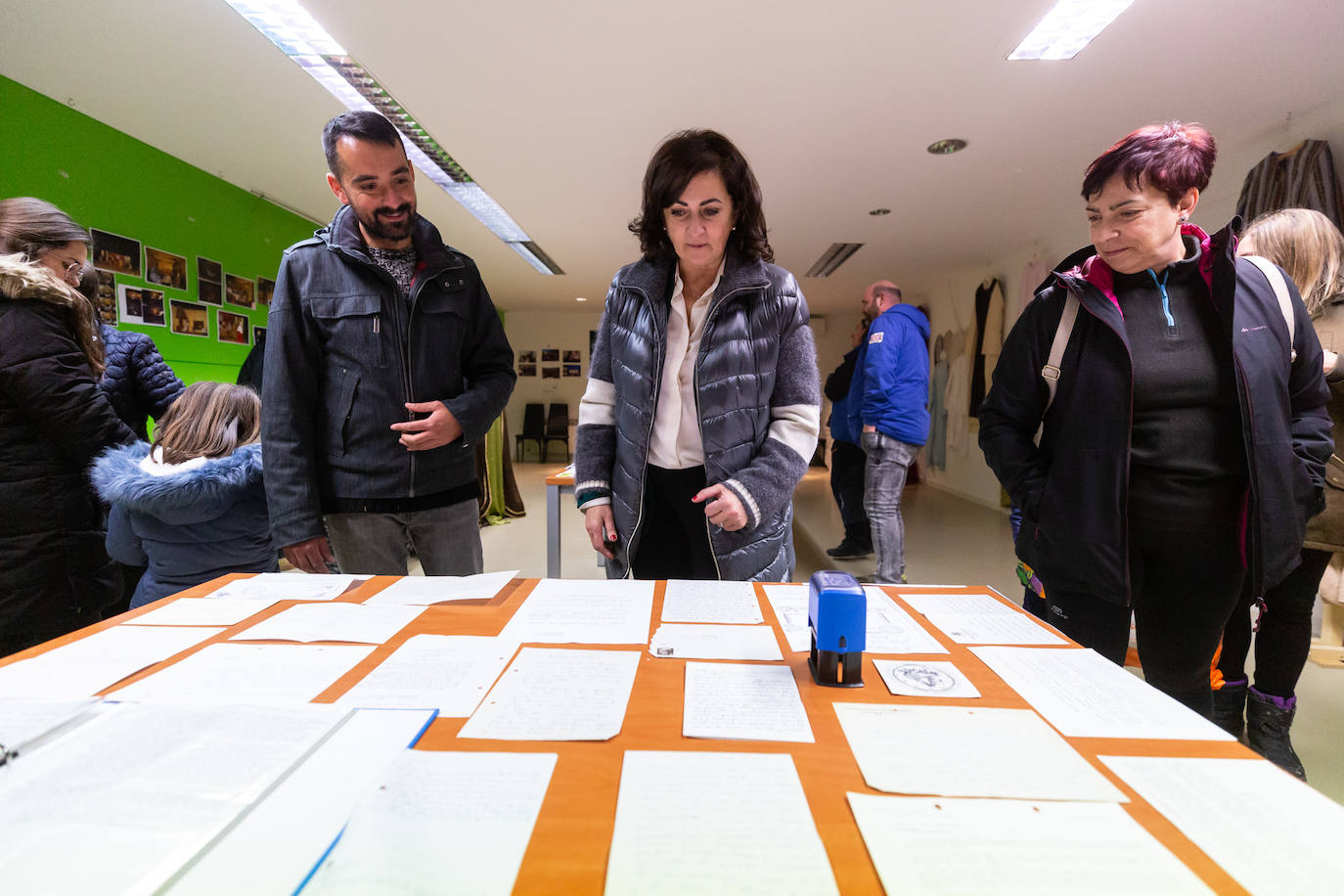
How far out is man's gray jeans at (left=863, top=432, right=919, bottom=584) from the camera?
2809mm

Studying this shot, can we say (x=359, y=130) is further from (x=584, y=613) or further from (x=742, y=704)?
(x=742, y=704)

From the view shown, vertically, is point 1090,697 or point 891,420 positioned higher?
point 891,420

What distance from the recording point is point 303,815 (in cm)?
45

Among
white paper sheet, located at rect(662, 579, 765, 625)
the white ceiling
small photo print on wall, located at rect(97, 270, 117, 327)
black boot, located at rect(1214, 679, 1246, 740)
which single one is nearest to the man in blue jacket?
the white ceiling

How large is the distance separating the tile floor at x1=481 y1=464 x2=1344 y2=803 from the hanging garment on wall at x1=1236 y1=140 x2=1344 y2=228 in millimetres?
1876

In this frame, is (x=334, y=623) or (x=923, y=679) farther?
(x=334, y=623)

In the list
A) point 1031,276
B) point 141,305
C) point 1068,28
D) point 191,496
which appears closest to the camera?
point 191,496

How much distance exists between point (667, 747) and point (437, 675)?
29 centimetres

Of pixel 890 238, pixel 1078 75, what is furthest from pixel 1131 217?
pixel 890 238

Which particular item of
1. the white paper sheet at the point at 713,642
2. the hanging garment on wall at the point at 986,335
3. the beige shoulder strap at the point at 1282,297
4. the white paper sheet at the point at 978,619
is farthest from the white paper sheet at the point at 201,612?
the hanging garment on wall at the point at 986,335

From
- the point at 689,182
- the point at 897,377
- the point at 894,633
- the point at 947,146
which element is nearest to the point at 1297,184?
the point at 947,146

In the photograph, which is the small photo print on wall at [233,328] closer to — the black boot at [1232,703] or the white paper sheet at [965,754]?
the white paper sheet at [965,754]

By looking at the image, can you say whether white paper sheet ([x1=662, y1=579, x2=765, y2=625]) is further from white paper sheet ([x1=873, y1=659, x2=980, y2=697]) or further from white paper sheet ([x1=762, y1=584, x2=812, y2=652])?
white paper sheet ([x1=873, y1=659, x2=980, y2=697])

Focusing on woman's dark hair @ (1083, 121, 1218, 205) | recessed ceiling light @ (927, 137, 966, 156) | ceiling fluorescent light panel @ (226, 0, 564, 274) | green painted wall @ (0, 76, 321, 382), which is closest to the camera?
woman's dark hair @ (1083, 121, 1218, 205)
